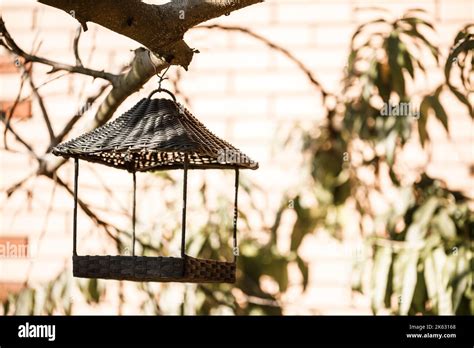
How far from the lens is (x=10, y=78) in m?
3.85

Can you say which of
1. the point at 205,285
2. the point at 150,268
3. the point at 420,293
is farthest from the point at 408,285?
the point at 150,268

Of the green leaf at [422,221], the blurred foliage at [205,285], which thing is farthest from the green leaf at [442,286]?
the blurred foliage at [205,285]

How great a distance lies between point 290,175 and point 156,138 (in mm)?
2069

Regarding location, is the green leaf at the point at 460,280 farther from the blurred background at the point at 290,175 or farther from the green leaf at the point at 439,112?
the green leaf at the point at 439,112

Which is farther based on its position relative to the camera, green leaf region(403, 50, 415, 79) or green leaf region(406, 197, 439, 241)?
green leaf region(403, 50, 415, 79)

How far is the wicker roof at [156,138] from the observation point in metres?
1.67

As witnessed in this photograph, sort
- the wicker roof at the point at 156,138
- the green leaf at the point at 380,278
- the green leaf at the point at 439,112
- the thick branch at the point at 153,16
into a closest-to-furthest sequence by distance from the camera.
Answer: the thick branch at the point at 153,16, the wicker roof at the point at 156,138, the green leaf at the point at 380,278, the green leaf at the point at 439,112

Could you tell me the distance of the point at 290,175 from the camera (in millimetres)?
3721

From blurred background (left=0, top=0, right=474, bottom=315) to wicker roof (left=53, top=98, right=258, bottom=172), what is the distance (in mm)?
1174

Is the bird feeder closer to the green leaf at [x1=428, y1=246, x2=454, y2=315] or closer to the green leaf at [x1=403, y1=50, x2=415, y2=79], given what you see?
the green leaf at [x1=428, y1=246, x2=454, y2=315]

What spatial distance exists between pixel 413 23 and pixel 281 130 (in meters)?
0.69

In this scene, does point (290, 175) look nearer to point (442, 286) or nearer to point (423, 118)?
point (423, 118)

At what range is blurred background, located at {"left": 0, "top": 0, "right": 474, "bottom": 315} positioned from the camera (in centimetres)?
316

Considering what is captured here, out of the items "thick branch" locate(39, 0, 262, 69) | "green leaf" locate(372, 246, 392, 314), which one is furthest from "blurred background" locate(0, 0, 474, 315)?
"thick branch" locate(39, 0, 262, 69)
